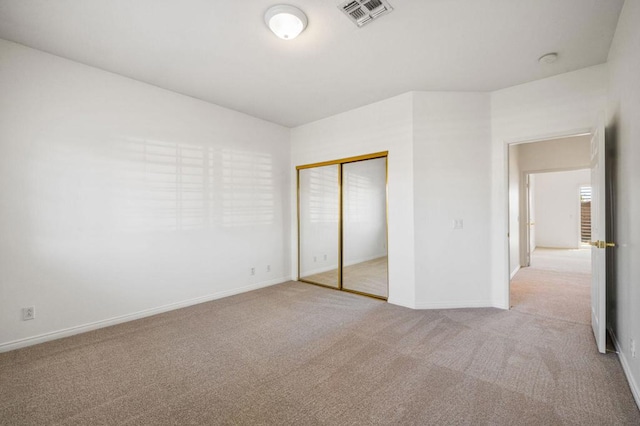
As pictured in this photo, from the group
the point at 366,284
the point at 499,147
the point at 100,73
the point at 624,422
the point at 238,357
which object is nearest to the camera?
the point at 624,422

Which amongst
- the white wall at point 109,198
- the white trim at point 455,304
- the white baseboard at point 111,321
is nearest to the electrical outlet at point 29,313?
the white wall at point 109,198

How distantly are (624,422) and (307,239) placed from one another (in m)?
3.98

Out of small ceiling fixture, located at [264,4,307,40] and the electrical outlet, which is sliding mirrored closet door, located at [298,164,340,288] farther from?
the electrical outlet

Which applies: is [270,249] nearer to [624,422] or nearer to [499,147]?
[499,147]

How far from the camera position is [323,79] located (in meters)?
3.22

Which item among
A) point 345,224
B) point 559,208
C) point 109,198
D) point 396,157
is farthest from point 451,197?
point 559,208

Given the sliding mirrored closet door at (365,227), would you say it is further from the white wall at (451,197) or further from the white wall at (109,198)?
the white wall at (109,198)

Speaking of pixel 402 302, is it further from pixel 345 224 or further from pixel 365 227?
pixel 345 224

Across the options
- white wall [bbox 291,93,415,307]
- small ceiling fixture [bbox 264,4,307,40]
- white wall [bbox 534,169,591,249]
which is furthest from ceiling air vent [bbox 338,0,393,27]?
white wall [bbox 534,169,591,249]

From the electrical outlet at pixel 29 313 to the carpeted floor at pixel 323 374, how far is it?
10.9 inches

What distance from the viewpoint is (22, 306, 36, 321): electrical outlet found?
Result: 101 inches

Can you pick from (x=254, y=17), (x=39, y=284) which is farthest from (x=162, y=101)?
(x=39, y=284)

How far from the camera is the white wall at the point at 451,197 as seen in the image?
138 inches

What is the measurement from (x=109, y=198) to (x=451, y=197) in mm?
4041
